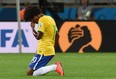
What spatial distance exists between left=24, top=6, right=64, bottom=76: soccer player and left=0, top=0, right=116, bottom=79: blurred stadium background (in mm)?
218

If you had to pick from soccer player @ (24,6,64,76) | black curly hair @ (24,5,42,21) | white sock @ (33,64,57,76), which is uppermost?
black curly hair @ (24,5,42,21)

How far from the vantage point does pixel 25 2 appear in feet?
88.1

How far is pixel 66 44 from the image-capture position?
22.8 meters

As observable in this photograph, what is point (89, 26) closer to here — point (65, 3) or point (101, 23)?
point (101, 23)

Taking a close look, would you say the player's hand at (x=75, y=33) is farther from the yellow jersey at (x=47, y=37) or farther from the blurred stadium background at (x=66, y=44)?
the yellow jersey at (x=47, y=37)

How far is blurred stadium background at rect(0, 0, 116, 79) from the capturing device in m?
14.7

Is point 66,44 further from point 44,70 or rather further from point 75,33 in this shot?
point 44,70

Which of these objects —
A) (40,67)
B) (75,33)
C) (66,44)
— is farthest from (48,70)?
(75,33)

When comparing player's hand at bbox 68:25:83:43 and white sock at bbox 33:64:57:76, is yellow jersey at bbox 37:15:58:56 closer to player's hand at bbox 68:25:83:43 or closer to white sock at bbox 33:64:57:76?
white sock at bbox 33:64:57:76

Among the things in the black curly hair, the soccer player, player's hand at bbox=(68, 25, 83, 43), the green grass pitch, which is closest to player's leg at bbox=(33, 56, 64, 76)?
the soccer player

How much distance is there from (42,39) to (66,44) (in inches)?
370

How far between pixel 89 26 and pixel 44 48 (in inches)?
381

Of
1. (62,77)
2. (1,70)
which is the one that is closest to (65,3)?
(1,70)

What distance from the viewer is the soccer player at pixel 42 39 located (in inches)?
522
